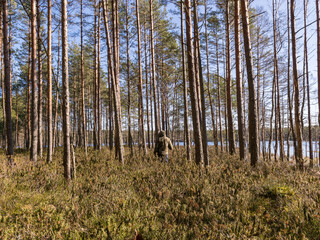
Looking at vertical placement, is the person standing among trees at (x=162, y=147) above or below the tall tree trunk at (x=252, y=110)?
below

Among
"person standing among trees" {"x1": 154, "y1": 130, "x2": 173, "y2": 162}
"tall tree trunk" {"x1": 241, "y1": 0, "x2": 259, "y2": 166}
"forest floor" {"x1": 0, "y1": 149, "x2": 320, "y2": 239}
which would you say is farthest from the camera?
"person standing among trees" {"x1": 154, "y1": 130, "x2": 173, "y2": 162}

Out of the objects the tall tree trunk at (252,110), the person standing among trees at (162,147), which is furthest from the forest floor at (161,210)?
the person standing among trees at (162,147)

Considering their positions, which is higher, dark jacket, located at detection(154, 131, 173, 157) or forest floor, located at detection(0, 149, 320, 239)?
dark jacket, located at detection(154, 131, 173, 157)

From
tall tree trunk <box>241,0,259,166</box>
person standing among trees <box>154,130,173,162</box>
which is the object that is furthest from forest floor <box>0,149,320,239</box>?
person standing among trees <box>154,130,173,162</box>

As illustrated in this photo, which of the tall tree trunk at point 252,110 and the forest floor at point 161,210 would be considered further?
the tall tree trunk at point 252,110

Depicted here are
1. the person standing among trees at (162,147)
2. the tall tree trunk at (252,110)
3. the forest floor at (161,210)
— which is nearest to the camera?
the forest floor at (161,210)

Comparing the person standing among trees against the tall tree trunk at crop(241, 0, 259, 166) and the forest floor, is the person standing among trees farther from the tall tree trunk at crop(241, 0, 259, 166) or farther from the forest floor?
the tall tree trunk at crop(241, 0, 259, 166)

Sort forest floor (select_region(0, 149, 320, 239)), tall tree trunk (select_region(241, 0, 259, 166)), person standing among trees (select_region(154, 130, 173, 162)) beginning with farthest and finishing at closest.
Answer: person standing among trees (select_region(154, 130, 173, 162)), tall tree trunk (select_region(241, 0, 259, 166)), forest floor (select_region(0, 149, 320, 239))

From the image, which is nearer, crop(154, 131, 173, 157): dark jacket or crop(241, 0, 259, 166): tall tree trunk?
crop(241, 0, 259, 166): tall tree trunk

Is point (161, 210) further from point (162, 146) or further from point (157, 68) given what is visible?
point (157, 68)

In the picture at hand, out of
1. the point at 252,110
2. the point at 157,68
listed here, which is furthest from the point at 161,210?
the point at 157,68

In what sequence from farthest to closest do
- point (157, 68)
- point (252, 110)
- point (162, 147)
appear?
point (157, 68)
point (162, 147)
point (252, 110)

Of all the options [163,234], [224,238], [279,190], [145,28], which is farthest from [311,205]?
[145,28]

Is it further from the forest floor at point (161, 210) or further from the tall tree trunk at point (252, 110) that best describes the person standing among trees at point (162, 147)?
the tall tree trunk at point (252, 110)
